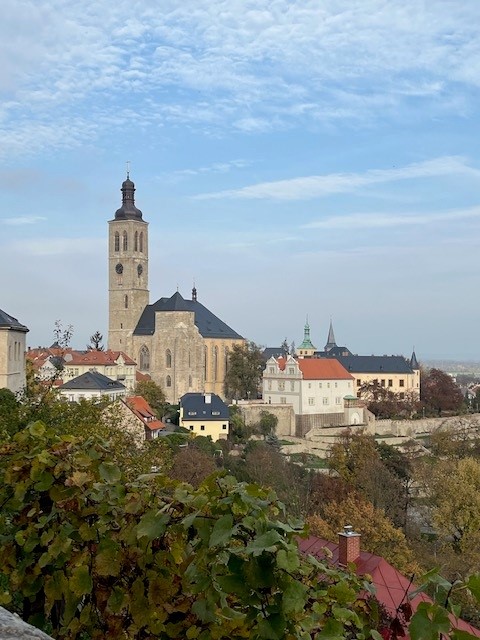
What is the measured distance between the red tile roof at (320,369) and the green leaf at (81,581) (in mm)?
67359

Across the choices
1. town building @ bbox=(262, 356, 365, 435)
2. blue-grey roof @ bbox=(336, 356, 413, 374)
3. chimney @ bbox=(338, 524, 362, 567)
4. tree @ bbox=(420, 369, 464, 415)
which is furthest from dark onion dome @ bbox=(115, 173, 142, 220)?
chimney @ bbox=(338, 524, 362, 567)

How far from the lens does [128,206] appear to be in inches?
3307

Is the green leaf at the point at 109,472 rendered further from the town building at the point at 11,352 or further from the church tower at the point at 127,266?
the church tower at the point at 127,266

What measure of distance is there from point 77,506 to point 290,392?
67.2 m

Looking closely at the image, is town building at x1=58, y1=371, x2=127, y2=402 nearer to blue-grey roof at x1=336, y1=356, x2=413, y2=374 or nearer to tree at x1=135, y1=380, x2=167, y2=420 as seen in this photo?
tree at x1=135, y1=380, x2=167, y2=420

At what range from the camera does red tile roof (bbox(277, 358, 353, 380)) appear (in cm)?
7100

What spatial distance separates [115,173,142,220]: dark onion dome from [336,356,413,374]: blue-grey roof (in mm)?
28581

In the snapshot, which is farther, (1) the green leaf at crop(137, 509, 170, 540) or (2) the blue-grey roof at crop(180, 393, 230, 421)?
(2) the blue-grey roof at crop(180, 393, 230, 421)

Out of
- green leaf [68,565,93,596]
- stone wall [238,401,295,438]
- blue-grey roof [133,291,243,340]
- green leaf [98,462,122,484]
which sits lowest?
stone wall [238,401,295,438]

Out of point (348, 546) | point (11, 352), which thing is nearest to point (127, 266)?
point (11, 352)

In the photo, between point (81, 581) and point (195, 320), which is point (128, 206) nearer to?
point (195, 320)

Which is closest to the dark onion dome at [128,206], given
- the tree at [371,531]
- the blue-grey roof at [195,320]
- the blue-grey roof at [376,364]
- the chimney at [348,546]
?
the blue-grey roof at [195,320]

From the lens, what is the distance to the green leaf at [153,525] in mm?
2904

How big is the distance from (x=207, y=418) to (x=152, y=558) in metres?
55.3
